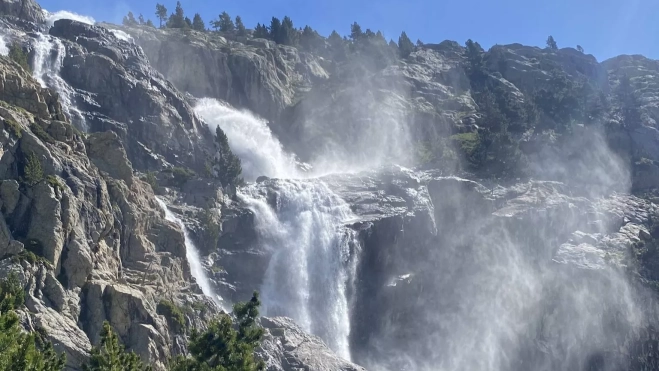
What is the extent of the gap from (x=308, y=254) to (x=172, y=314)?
32.0 m

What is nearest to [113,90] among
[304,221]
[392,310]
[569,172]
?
[304,221]

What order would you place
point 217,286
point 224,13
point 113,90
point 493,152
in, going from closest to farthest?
point 217,286, point 113,90, point 493,152, point 224,13

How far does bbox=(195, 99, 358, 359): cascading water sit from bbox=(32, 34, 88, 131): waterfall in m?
22.2

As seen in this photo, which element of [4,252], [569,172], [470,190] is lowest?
[4,252]

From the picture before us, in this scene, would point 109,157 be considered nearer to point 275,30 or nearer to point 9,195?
point 9,195

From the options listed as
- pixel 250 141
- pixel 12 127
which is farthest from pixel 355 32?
pixel 12 127

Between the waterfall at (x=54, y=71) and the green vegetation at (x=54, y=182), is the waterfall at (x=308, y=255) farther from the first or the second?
the green vegetation at (x=54, y=182)

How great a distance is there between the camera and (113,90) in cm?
9606

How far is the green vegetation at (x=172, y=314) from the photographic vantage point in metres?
58.6

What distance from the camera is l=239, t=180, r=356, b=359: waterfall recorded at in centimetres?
8338

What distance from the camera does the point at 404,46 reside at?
16300 cm

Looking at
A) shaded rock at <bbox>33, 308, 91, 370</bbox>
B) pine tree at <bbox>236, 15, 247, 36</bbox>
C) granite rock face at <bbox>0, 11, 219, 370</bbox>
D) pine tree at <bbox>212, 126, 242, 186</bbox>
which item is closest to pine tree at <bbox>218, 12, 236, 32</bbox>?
pine tree at <bbox>236, 15, 247, 36</bbox>

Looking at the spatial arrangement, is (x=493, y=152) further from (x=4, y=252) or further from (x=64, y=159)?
(x=4, y=252)

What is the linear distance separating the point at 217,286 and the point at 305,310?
10.6 metres
